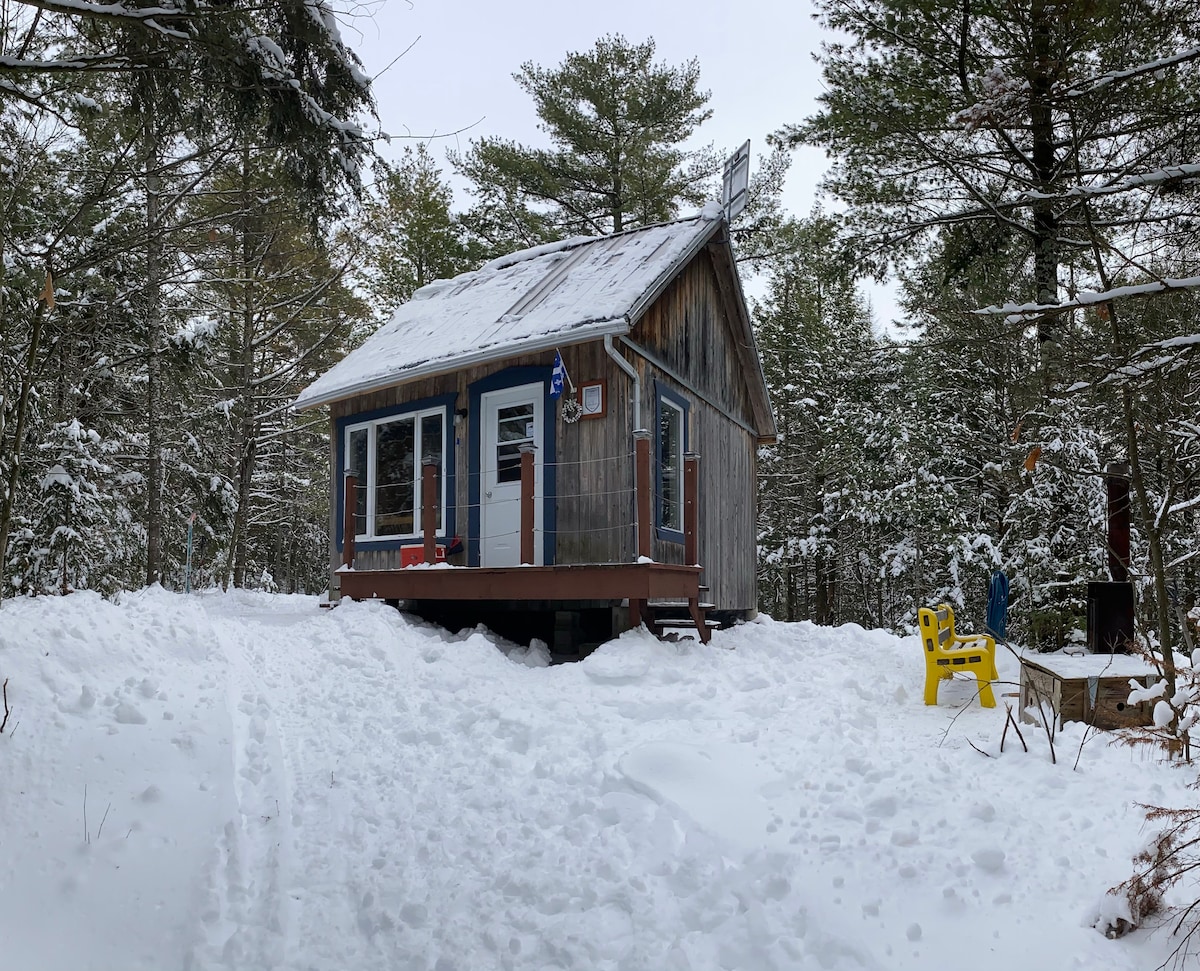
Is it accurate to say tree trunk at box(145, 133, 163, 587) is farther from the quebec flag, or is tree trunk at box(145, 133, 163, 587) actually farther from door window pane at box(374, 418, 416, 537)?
the quebec flag

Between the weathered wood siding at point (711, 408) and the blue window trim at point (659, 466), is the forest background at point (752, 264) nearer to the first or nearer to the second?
the weathered wood siding at point (711, 408)

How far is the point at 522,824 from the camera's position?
457 centimetres

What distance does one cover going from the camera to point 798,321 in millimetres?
22172

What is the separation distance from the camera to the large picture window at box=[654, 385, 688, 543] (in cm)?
1002

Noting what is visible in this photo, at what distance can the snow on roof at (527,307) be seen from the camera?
9.25m

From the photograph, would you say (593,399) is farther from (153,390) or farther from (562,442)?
(153,390)

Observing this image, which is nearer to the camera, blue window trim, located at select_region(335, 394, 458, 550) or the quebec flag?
the quebec flag

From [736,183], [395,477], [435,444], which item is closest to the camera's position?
[435,444]

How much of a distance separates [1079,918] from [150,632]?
6474mm

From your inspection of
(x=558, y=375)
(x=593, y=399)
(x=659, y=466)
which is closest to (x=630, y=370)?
(x=593, y=399)

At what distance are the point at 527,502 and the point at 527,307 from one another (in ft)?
10.2

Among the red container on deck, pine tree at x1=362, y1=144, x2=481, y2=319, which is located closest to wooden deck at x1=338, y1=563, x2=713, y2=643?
the red container on deck

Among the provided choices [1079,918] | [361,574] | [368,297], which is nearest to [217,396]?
[368,297]

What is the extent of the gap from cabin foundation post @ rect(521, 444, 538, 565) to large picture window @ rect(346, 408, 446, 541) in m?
2.18
